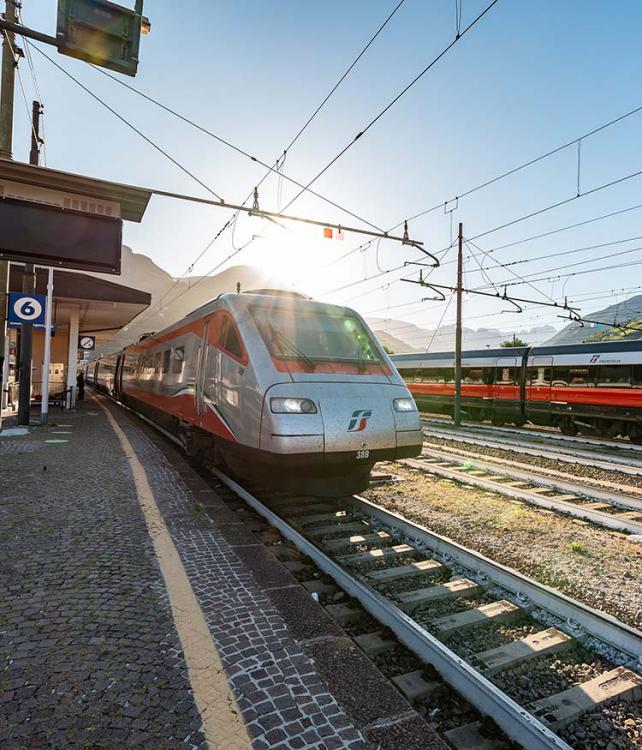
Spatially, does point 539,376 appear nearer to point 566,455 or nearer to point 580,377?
point 580,377

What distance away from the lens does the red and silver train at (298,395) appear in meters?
4.91

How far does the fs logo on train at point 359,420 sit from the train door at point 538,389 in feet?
44.9

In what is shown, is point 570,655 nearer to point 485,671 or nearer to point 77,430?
point 485,671

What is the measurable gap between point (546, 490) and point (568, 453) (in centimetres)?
434

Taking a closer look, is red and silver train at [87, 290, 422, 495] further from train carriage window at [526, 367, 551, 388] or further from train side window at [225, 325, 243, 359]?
train carriage window at [526, 367, 551, 388]

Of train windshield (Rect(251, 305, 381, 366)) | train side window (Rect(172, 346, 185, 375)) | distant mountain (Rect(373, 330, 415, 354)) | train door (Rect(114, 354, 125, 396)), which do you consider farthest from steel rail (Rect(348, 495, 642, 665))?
distant mountain (Rect(373, 330, 415, 354))

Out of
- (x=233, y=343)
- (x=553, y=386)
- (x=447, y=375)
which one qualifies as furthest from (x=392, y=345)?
(x=233, y=343)

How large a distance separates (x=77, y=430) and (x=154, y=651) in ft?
35.1

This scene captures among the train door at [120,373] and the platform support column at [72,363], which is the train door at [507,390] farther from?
the platform support column at [72,363]

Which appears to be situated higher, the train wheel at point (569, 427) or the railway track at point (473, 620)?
the train wheel at point (569, 427)

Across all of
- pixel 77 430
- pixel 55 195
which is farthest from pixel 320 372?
pixel 55 195

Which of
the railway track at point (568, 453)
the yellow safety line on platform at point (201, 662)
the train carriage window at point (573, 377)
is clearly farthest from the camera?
the train carriage window at point (573, 377)

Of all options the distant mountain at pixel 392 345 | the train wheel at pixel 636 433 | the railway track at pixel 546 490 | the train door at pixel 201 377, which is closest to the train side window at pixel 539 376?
the train wheel at pixel 636 433

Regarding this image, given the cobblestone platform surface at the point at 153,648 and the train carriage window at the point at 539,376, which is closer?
the cobblestone platform surface at the point at 153,648
